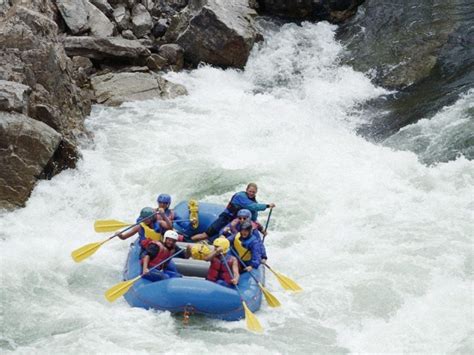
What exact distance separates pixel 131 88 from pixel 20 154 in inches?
169

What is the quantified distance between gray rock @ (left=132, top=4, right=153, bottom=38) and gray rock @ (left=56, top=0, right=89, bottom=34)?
1.21 metres

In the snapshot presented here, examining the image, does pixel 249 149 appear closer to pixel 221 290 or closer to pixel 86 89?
pixel 86 89

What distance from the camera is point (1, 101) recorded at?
9242mm

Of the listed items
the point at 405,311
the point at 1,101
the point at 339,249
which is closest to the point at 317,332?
the point at 405,311

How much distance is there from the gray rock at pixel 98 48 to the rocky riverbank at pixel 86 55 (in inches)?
0.8

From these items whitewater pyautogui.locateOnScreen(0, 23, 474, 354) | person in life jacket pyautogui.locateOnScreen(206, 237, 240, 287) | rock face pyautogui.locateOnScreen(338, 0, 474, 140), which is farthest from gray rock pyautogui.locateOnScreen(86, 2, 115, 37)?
person in life jacket pyautogui.locateOnScreen(206, 237, 240, 287)

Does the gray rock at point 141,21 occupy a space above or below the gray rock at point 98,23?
above

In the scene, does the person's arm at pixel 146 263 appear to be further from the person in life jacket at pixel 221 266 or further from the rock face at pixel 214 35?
the rock face at pixel 214 35

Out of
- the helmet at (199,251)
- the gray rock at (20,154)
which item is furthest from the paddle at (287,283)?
the gray rock at (20,154)

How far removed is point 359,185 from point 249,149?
7.21 feet

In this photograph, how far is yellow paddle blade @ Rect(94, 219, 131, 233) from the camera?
849 centimetres

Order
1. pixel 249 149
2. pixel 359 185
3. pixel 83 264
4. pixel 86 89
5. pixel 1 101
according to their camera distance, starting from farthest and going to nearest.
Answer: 1. pixel 86 89
2. pixel 249 149
3. pixel 359 185
4. pixel 1 101
5. pixel 83 264

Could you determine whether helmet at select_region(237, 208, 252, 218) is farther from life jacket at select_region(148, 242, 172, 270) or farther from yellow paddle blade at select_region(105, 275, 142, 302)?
yellow paddle blade at select_region(105, 275, 142, 302)

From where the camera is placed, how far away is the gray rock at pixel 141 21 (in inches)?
590
